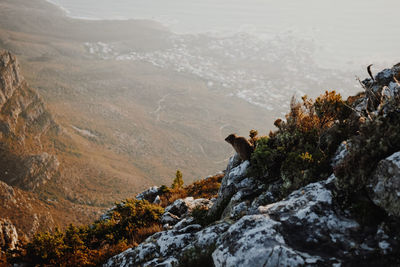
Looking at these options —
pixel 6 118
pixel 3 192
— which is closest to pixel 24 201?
pixel 3 192

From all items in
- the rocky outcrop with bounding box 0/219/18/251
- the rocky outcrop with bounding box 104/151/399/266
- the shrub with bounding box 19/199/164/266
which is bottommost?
the rocky outcrop with bounding box 0/219/18/251

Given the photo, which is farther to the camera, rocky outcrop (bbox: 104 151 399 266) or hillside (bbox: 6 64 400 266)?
hillside (bbox: 6 64 400 266)

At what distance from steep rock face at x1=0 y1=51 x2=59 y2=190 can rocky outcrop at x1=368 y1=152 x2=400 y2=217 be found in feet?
201

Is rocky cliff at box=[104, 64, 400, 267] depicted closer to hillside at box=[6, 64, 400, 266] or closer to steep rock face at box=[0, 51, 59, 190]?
hillside at box=[6, 64, 400, 266]

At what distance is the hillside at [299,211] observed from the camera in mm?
4441

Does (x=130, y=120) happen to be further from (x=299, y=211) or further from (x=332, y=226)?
(x=332, y=226)

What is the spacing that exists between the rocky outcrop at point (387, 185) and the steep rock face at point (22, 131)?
Answer: 6133 cm

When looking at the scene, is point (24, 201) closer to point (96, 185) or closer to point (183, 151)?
point (96, 185)

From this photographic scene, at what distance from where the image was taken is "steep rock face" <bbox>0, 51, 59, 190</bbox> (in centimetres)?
5422

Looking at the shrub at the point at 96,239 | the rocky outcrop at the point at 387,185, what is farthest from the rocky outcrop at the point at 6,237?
the rocky outcrop at the point at 387,185

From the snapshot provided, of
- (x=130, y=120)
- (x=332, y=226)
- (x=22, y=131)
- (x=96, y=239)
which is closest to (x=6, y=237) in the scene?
(x=96, y=239)

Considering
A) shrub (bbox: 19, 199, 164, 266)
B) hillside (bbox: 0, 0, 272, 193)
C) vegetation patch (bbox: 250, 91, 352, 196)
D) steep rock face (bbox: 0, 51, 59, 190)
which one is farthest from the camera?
hillside (bbox: 0, 0, 272, 193)

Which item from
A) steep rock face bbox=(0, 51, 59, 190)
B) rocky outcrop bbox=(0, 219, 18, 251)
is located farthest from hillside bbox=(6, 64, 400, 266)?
steep rock face bbox=(0, 51, 59, 190)

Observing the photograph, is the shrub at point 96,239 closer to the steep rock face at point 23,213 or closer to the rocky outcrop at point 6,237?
the rocky outcrop at point 6,237
